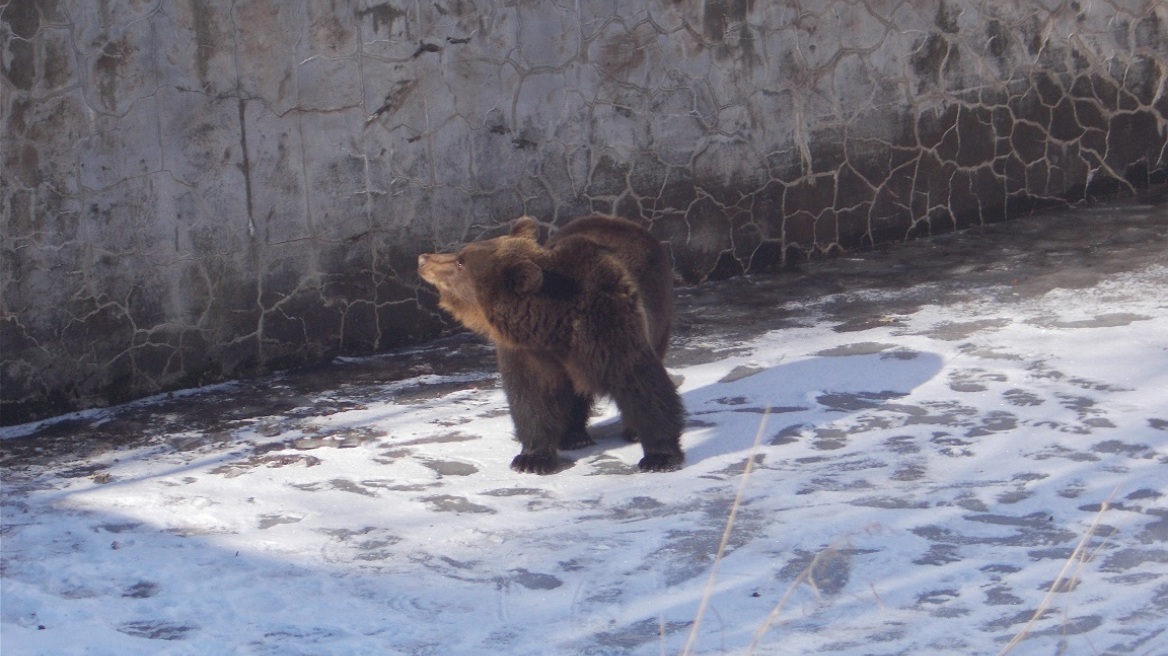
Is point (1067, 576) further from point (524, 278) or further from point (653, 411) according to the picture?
point (524, 278)

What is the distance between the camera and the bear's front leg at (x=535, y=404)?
5422mm

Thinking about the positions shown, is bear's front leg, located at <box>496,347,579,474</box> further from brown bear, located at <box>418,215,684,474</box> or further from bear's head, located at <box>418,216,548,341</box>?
bear's head, located at <box>418,216,548,341</box>

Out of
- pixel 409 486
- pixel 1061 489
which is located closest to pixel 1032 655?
pixel 1061 489

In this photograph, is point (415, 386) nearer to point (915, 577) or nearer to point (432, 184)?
point (432, 184)

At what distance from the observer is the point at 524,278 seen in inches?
206

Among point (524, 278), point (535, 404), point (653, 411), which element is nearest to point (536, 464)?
point (535, 404)

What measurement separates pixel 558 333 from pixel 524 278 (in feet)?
0.77

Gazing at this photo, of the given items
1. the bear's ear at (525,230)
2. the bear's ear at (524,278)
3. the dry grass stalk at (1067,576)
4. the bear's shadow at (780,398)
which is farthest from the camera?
the bear's shadow at (780,398)

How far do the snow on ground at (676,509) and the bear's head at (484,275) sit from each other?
24.9 inches

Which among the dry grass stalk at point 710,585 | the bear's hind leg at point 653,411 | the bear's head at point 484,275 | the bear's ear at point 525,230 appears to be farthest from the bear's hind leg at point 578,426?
the dry grass stalk at point 710,585

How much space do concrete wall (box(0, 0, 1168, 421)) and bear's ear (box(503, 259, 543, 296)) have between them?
2.23 metres

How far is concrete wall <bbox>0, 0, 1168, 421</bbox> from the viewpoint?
21.4 feet

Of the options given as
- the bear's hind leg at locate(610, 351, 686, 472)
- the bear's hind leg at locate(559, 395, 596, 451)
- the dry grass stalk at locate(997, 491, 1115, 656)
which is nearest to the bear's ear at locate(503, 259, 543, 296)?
the bear's hind leg at locate(610, 351, 686, 472)

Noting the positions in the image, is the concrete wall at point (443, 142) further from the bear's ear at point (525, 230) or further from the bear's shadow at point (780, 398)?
the bear's ear at point (525, 230)
